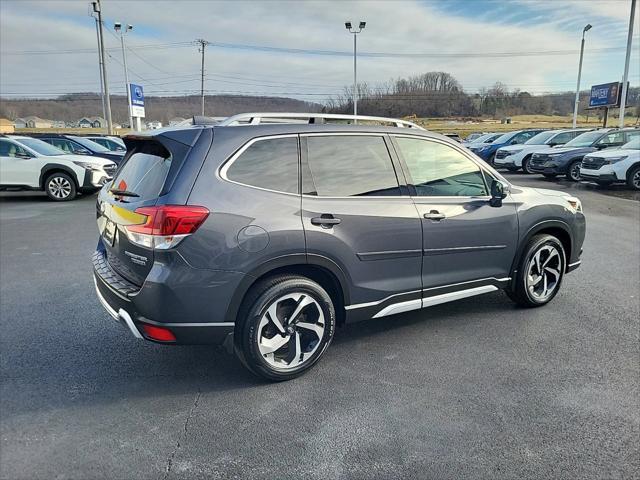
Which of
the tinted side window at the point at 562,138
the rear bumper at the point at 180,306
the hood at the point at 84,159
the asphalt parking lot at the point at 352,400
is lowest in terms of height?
the asphalt parking lot at the point at 352,400

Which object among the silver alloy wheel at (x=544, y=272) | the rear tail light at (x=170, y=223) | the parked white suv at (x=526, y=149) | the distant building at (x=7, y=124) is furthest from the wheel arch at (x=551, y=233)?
the distant building at (x=7, y=124)

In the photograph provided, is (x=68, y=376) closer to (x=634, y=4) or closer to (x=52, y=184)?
(x=52, y=184)

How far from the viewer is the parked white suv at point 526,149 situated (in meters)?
19.0

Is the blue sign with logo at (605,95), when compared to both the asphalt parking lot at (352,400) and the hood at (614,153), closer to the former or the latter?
the hood at (614,153)

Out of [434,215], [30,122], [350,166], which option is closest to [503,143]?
[434,215]

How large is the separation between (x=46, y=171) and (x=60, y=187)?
511 millimetres

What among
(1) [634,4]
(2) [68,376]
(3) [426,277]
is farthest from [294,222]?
(1) [634,4]

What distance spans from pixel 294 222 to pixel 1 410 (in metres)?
2.20

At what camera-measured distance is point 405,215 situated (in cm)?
364

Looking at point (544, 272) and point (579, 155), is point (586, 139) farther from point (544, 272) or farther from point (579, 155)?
point (544, 272)

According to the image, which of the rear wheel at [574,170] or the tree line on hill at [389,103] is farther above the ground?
the tree line on hill at [389,103]

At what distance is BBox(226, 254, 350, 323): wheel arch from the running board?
384mm

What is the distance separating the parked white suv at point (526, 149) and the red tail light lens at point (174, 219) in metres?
18.5

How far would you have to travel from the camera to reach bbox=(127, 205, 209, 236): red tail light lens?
2.82 m
